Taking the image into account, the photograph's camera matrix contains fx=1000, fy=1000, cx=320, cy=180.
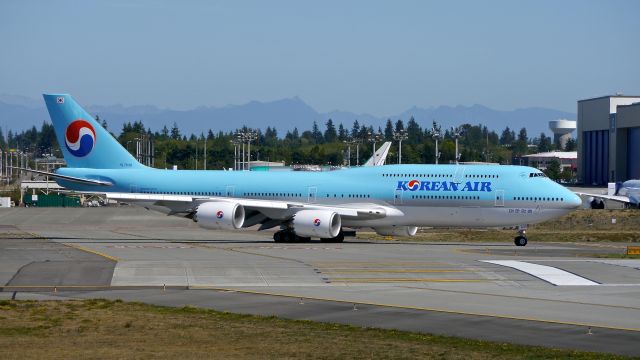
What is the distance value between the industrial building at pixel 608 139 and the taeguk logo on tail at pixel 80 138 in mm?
80222

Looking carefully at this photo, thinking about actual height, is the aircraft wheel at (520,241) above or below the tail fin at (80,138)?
below

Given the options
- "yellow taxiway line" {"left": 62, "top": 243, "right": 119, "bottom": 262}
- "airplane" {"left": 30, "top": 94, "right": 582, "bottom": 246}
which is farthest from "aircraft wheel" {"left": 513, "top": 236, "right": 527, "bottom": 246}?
"yellow taxiway line" {"left": 62, "top": 243, "right": 119, "bottom": 262}

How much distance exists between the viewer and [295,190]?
51.7m

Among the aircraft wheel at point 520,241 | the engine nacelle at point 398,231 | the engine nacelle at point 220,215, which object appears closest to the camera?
the aircraft wheel at point 520,241

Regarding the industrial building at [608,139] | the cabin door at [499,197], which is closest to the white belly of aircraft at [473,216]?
the cabin door at [499,197]

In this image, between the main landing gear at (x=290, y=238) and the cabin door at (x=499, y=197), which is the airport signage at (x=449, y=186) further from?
the main landing gear at (x=290, y=238)

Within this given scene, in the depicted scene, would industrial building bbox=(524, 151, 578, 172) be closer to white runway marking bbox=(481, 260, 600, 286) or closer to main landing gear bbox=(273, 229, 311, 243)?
main landing gear bbox=(273, 229, 311, 243)

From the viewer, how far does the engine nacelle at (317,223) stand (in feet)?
159

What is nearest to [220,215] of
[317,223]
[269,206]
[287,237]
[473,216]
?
[269,206]

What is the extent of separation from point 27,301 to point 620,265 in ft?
72.1

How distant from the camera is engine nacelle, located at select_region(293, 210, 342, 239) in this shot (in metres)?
48.4

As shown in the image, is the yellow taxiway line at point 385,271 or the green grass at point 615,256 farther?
the green grass at point 615,256

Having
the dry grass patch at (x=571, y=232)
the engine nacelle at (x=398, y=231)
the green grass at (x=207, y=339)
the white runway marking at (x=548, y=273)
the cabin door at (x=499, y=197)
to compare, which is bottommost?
→ the dry grass patch at (x=571, y=232)

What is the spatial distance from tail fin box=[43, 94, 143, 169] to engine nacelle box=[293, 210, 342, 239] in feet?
37.9
